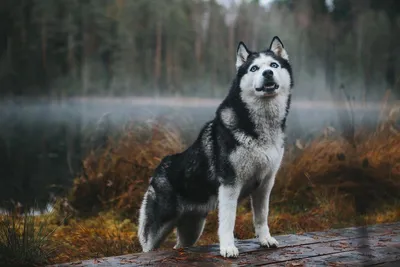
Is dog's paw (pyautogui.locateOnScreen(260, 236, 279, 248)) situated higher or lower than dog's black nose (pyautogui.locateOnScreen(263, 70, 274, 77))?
lower

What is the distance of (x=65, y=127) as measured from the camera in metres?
9.12

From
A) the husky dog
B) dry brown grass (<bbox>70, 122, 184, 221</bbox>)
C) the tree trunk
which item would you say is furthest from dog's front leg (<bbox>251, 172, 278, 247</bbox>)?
the tree trunk

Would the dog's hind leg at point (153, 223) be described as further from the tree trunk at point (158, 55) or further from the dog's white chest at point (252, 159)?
the tree trunk at point (158, 55)

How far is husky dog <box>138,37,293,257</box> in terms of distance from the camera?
9.15ft

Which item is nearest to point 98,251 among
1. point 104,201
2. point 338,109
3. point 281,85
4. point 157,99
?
point 104,201

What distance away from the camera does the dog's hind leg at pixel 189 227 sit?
3210 mm

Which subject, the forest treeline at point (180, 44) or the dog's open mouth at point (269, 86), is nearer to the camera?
the dog's open mouth at point (269, 86)

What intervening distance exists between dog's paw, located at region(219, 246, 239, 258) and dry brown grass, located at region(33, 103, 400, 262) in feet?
4.61

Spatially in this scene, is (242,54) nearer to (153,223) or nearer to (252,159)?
(252,159)

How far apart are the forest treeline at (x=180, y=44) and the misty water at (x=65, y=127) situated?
305 mm

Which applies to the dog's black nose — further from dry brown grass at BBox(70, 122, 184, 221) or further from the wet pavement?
dry brown grass at BBox(70, 122, 184, 221)

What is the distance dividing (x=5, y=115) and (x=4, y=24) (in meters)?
2.07

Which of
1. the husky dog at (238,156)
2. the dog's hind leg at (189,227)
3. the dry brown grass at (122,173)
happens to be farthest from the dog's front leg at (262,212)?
the dry brown grass at (122,173)

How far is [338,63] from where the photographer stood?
306 inches
